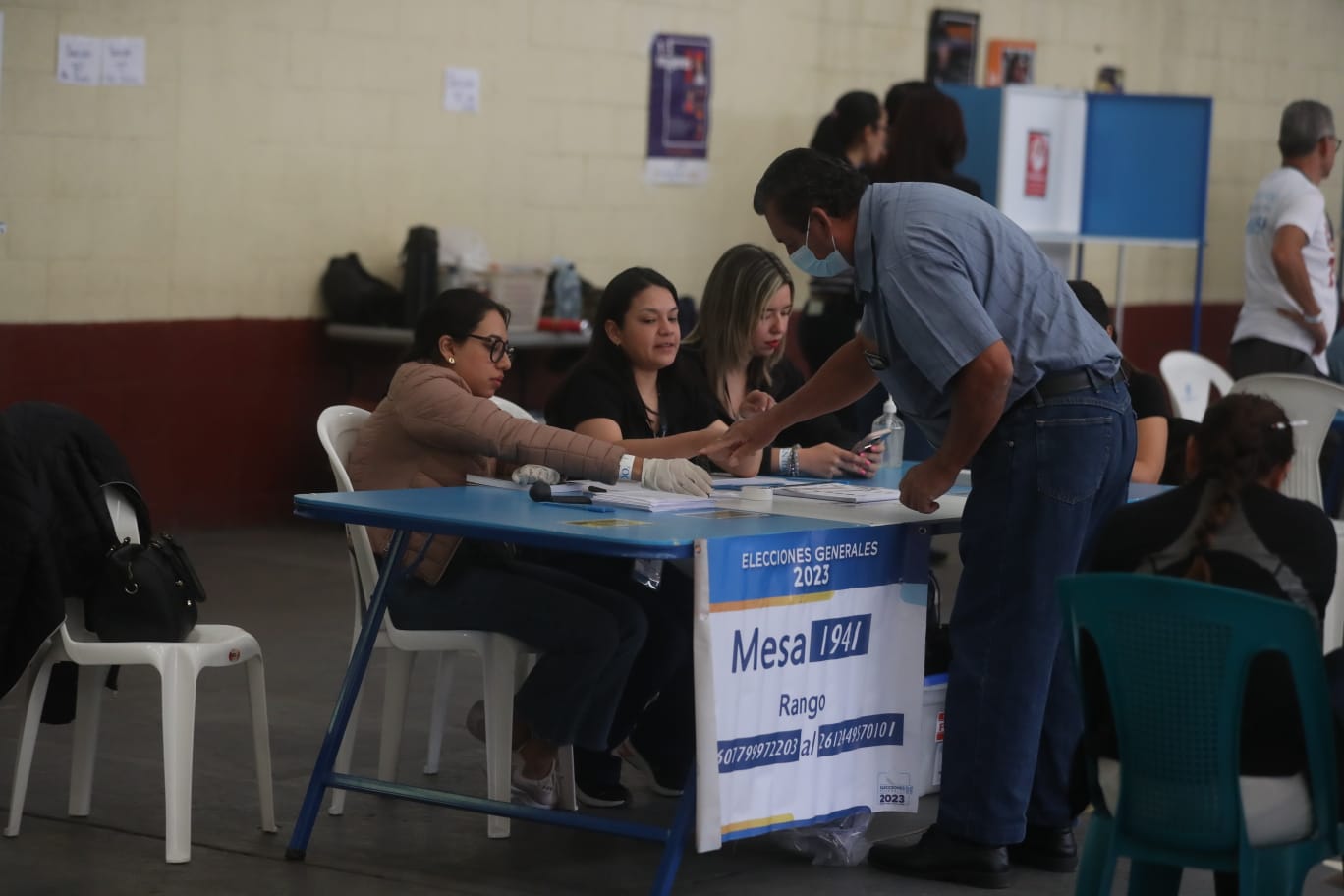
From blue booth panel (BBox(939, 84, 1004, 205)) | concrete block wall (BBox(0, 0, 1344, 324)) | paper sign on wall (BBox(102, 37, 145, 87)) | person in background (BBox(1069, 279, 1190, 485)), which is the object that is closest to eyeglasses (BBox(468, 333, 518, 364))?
person in background (BBox(1069, 279, 1190, 485))

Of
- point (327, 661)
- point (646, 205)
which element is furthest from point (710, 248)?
point (327, 661)

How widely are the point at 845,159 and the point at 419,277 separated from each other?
162 cm

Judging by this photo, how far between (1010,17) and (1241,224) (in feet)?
8.31

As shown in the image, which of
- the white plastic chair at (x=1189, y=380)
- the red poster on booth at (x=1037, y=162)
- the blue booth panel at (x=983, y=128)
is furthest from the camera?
the red poster on booth at (x=1037, y=162)

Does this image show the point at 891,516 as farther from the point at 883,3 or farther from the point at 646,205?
the point at 883,3

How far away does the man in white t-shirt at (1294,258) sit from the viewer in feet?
20.7

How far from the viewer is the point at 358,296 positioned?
7.26 metres

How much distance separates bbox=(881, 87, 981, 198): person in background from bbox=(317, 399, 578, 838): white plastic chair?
108 inches

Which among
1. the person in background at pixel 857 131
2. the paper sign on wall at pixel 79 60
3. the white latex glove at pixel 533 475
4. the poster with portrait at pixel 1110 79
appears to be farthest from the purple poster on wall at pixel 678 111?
the white latex glove at pixel 533 475

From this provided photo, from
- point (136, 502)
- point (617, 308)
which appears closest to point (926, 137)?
point (617, 308)

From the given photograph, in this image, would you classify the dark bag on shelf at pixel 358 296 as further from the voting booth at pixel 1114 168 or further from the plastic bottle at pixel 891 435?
the plastic bottle at pixel 891 435

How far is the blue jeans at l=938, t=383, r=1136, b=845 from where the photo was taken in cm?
346

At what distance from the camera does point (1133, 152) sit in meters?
9.12

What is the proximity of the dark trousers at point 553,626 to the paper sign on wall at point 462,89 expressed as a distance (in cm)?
413
